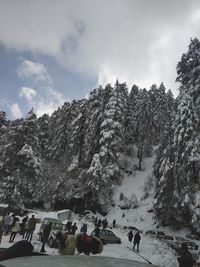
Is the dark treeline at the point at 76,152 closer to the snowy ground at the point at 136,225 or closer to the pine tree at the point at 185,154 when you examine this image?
the snowy ground at the point at 136,225

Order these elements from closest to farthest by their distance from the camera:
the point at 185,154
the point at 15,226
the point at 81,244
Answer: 1. the point at 81,244
2. the point at 15,226
3. the point at 185,154

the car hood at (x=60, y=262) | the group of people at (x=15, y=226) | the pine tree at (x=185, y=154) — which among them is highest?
the pine tree at (x=185, y=154)

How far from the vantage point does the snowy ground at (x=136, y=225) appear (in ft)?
73.5

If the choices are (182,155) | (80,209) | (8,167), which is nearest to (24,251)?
(182,155)

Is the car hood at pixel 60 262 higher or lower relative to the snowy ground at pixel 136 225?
lower

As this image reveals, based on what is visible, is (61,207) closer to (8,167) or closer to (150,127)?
(8,167)

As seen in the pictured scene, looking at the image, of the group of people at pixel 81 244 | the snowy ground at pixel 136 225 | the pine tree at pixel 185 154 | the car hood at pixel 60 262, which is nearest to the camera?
the car hood at pixel 60 262

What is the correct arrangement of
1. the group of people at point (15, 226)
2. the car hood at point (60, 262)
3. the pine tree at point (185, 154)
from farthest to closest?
the pine tree at point (185, 154) → the group of people at point (15, 226) → the car hood at point (60, 262)

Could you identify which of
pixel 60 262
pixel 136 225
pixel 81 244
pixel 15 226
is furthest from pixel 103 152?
pixel 60 262

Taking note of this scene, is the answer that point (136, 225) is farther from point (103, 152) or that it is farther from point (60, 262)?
point (60, 262)

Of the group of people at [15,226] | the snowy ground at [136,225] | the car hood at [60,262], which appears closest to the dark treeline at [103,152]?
the snowy ground at [136,225]

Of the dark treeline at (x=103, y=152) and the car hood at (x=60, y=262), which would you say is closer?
the car hood at (x=60, y=262)

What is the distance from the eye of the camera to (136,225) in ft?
162

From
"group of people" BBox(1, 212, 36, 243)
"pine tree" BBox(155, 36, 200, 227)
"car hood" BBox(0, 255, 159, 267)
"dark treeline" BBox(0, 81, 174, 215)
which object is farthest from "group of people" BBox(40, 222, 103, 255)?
"dark treeline" BBox(0, 81, 174, 215)
